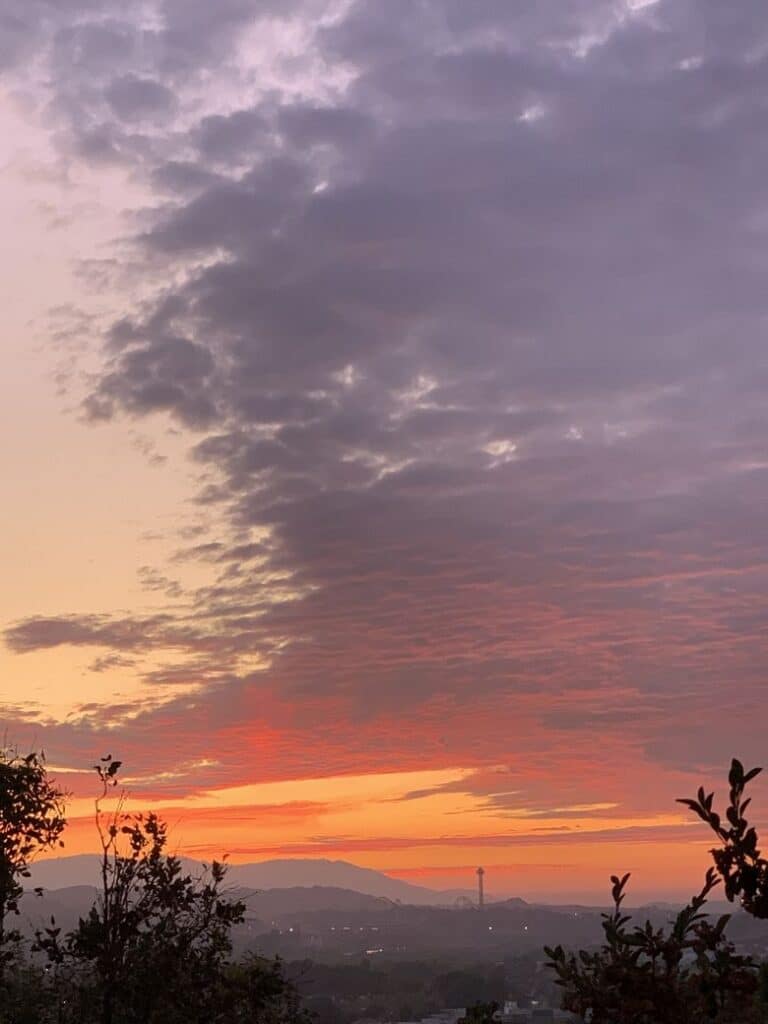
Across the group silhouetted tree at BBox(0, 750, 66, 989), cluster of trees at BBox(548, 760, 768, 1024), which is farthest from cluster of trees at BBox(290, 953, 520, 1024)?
cluster of trees at BBox(548, 760, 768, 1024)

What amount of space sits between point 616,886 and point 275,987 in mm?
9378

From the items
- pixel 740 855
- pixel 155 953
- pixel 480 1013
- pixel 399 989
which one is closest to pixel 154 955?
pixel 155 953

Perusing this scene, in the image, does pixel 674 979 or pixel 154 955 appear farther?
pixel 154 955

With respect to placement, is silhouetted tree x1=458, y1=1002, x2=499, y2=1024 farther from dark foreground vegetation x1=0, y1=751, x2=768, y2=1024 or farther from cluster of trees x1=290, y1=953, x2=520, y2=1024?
cluster of trees x1=290, y1=953, x2=520, y2=1024

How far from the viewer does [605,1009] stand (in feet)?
27.8

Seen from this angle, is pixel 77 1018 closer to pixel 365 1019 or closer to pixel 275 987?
pixel 275 987

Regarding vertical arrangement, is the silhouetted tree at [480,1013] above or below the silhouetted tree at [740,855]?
below

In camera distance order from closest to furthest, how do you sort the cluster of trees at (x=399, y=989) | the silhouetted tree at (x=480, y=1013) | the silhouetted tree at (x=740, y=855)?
A: the silhouetted tree at (x=740, y=855)
the silhouetted tree at (x=480, y=1013)
the cluster of trees at (x=399, y=989)

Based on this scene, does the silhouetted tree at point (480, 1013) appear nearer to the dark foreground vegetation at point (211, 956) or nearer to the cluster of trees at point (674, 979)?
the dark foreground vegetation at point (211, 956)

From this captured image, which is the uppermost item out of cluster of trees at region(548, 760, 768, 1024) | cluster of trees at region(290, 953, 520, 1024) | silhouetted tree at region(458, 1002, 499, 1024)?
cluster of trees at region(548, 760, 768, 1024)

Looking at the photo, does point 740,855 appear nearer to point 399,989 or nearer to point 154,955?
point 154,955

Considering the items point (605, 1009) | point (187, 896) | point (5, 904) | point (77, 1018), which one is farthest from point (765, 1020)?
point (5, 904)

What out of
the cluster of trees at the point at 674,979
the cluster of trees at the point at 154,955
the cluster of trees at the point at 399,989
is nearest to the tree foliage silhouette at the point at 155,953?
the cluster of trees at the point at 154,955

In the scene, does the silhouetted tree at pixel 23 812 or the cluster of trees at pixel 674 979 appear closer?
the cluster of trees at pixel 674 979
